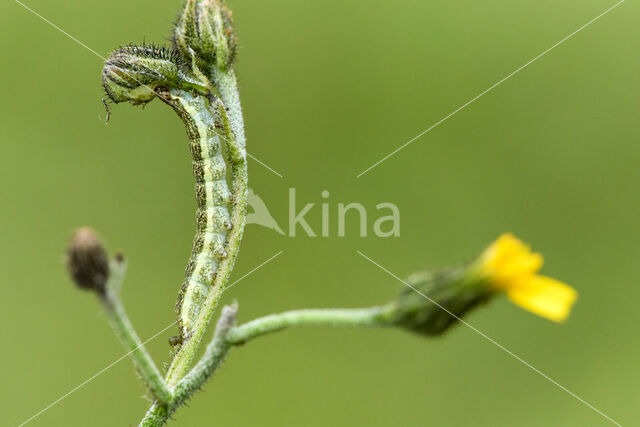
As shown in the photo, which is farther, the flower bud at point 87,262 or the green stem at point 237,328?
the green stem at point 237,328

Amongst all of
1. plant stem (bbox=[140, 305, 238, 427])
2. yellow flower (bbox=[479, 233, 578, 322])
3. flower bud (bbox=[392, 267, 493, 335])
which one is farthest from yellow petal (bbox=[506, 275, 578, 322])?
plant stem (bbox=[140, 305, 238, 427])

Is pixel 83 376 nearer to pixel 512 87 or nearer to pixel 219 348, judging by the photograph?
pixel 219 348

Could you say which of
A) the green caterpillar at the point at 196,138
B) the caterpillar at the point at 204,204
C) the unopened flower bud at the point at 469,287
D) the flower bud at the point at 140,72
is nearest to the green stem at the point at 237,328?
the unopened flower bud at the point at 469,287

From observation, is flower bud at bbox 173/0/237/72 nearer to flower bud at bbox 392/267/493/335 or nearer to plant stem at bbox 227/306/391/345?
plant stem at bbox 227/306/391/345

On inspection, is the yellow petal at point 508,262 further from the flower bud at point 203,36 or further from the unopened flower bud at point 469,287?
the flower bud at point 203,36

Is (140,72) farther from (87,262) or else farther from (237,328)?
(237,328)

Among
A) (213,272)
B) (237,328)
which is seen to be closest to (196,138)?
(213,272)

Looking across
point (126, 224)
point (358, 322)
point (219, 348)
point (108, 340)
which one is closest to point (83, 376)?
point (108, 340)
